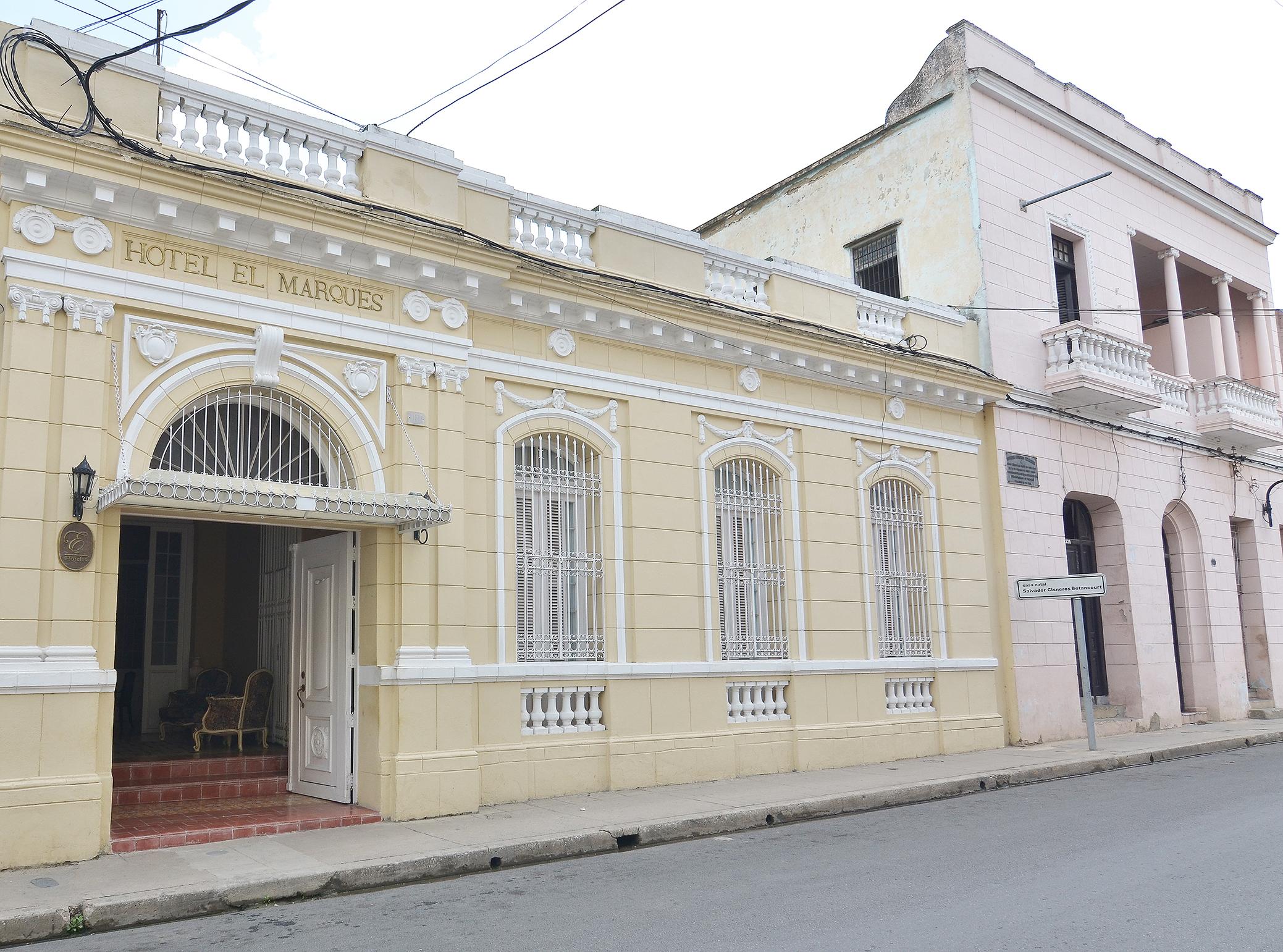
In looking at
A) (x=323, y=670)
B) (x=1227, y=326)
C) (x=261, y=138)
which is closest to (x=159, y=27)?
(x=261, y=138)

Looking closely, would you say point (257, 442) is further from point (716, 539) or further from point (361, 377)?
point (716, 539)

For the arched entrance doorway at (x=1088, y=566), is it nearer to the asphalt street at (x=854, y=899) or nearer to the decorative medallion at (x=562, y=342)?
the asphalt street at (x=854, y=899)

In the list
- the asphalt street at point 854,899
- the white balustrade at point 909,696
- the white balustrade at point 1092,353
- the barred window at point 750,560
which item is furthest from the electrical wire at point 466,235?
the asphalt street at point 854,899

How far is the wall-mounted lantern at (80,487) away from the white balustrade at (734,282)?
22.6 ft

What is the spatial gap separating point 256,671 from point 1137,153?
1614 cm

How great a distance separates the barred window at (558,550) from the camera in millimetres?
10656

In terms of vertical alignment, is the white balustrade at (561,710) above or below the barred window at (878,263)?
below

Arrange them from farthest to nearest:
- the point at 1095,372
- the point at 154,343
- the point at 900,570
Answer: the point at 1095,372
the point at 900,570
the point at 154,343

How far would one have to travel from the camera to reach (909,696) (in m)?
13.7

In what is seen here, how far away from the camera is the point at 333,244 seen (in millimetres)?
9273

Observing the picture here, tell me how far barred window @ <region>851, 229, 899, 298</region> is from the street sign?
516cm

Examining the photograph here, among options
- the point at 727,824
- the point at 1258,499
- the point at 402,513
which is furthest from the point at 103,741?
the point at 1258,499

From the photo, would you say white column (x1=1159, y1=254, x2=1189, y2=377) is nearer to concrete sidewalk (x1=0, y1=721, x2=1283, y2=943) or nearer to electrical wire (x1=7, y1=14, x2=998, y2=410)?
electrical wire (x1=7, y1=14, x2=998, y2=410)

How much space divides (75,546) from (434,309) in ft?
12.0
